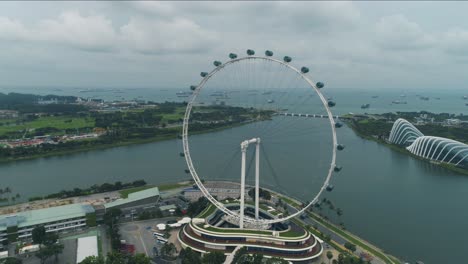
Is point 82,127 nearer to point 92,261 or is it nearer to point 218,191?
point 218,191

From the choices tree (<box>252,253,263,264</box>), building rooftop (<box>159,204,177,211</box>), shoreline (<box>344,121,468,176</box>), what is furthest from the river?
tree (<box>252,253,263,264</box>)

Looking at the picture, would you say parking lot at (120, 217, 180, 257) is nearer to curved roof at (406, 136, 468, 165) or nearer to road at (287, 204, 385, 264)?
road at (287, 204, 385, 264)

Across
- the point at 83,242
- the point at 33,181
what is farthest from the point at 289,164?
the point at 33,181

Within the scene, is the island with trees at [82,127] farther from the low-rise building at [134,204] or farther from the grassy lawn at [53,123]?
the low-rise building at [134,204]

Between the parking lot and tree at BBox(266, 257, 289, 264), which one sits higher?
tree at BBox(266, 257, 289, 264)

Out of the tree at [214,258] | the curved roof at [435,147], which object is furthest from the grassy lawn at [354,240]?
the curved roof at [435,147]

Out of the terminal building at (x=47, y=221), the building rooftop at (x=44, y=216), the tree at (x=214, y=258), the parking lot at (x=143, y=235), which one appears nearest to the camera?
the tree at (x=214, y=258)
